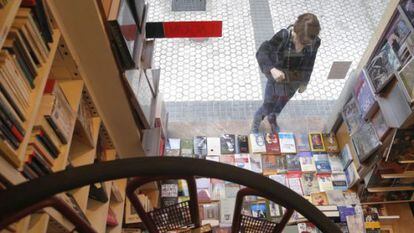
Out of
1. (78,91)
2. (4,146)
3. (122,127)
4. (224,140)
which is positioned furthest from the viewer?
(224,140)

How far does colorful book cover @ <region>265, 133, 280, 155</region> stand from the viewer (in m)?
2.75

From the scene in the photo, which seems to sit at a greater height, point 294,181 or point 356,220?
point 294,181

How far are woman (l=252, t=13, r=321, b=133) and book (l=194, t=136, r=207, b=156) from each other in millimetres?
393

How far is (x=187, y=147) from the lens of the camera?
276cm

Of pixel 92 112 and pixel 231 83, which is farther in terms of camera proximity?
pixel 231 83

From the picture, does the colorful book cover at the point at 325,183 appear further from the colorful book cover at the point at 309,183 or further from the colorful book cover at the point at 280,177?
the colorful book cover at the point at 280,177

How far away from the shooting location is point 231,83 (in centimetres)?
318

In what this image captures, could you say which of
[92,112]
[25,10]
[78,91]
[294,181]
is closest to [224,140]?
[294,181]

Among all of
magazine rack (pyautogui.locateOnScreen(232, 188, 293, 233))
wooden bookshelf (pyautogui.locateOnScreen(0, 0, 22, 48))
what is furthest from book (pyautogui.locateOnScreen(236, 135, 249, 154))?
wooden bookshelf (pyautogui.locateOnScreen(0, 0, 22, 48))

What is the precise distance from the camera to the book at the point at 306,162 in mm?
2688

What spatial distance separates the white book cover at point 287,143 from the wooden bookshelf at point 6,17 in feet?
6.94

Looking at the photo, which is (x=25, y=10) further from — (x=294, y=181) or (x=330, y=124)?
(x=330, y=124)

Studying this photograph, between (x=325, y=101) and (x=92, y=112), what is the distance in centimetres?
192

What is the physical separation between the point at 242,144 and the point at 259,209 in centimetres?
52
